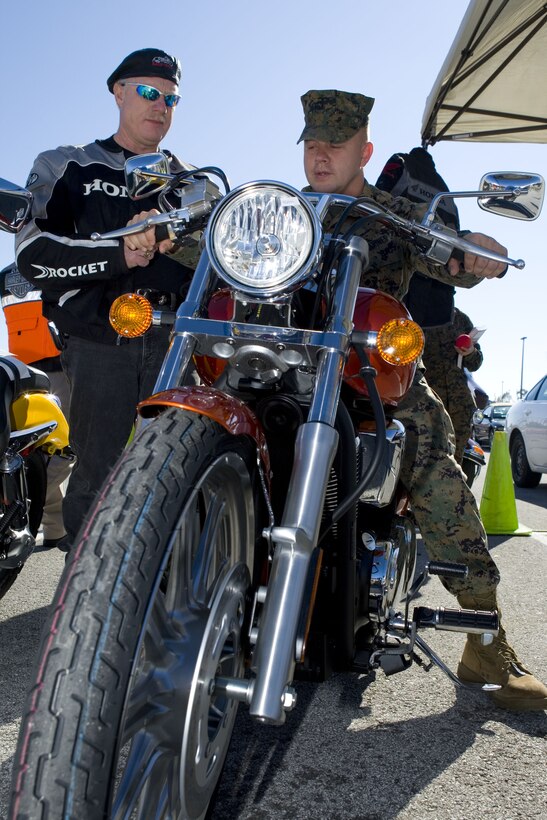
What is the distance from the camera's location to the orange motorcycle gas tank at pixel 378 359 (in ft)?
6.28

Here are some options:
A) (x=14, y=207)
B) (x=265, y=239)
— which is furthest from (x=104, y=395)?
(x=265, y=239)

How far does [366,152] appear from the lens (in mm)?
2691

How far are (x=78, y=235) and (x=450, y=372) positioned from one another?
3.12 meters

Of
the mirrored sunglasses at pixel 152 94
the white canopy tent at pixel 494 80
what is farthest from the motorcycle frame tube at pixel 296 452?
the white canopy tent at pixel 494 80

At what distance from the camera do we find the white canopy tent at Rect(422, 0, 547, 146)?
670 cm

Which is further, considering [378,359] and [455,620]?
[455,620]

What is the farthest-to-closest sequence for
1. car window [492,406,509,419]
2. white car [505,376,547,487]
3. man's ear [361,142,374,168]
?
car window [492,406,509,419] < white car [505,376,547,487] < man's ear [361,142,374,168]

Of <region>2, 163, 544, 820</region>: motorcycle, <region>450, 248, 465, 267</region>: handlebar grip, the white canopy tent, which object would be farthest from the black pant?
the white canopy tent

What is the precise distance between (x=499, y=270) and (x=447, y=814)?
1434mm

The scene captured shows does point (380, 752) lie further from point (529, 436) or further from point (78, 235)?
point (529, 436)

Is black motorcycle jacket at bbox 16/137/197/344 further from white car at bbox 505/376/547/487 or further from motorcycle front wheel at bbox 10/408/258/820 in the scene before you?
white car at bbox 505/376/547/487

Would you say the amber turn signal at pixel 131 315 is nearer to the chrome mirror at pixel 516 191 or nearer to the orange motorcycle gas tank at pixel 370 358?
the orange motorcycle gas tank at pixel 370 358

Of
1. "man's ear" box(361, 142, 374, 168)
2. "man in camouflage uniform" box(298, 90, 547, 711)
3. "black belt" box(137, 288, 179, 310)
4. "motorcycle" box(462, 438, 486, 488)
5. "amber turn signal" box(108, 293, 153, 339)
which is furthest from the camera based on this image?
"motorcycle" box(462, 438, 486, 488)

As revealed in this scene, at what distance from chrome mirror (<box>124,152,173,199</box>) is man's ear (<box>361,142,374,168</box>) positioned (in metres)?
0.93
